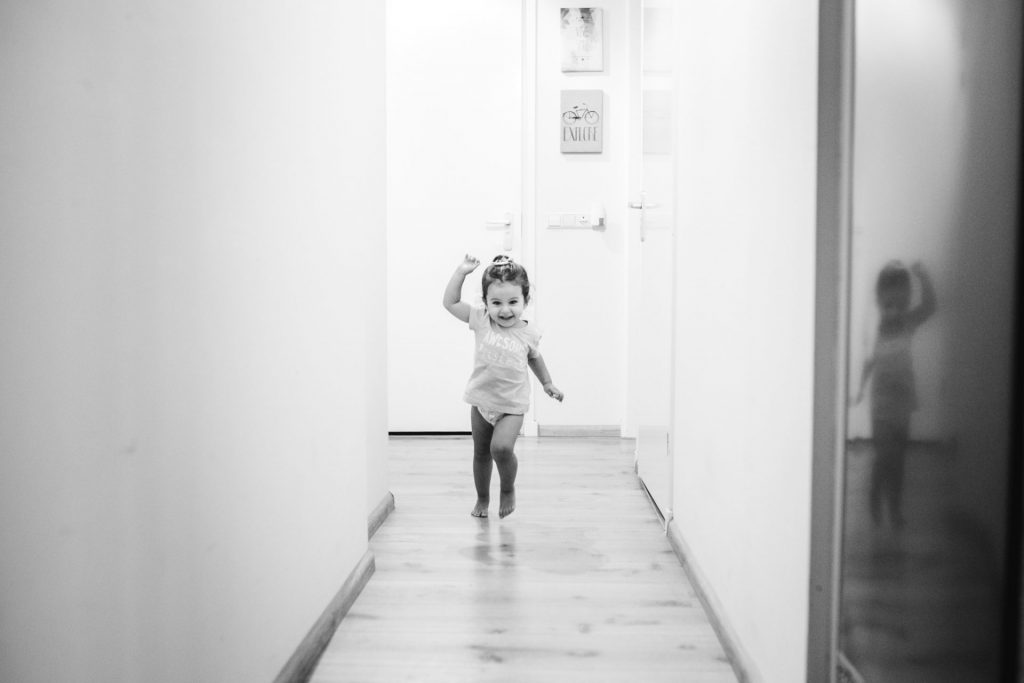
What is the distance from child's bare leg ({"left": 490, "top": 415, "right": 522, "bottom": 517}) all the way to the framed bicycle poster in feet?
5.64

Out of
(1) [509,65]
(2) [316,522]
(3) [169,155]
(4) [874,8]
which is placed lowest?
(2) [316,522]

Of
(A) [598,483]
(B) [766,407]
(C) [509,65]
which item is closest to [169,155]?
(B) [766,407]

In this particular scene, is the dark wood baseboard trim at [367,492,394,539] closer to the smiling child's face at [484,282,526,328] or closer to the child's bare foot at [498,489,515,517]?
the child's bare foot at [498,489,515,517]

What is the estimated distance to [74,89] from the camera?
659 mm

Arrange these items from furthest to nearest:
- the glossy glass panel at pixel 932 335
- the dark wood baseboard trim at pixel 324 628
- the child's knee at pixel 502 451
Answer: the child's knee at pixel 502 451, the dark wood baseboard trim at pixel 324 628, the glossy glass panel at pixel 932 335

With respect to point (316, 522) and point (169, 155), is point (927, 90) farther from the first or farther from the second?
point (316, 522)

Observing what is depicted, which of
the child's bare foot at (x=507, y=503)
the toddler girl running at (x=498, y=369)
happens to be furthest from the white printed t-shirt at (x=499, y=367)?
the child's bare foot at (x=507, y=503)

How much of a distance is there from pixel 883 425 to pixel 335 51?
1274 millimetres

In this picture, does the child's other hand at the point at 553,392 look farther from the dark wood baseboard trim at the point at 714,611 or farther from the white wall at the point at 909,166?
the white wall at the point at 909,166

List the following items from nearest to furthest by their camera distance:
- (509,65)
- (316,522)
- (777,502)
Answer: (777,502) < (316,522) < (509,65)

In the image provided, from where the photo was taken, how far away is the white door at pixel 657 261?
207 cm

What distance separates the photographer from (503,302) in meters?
2.28

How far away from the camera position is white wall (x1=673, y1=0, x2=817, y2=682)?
98 cm

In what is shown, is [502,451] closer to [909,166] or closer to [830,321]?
[830,321]
